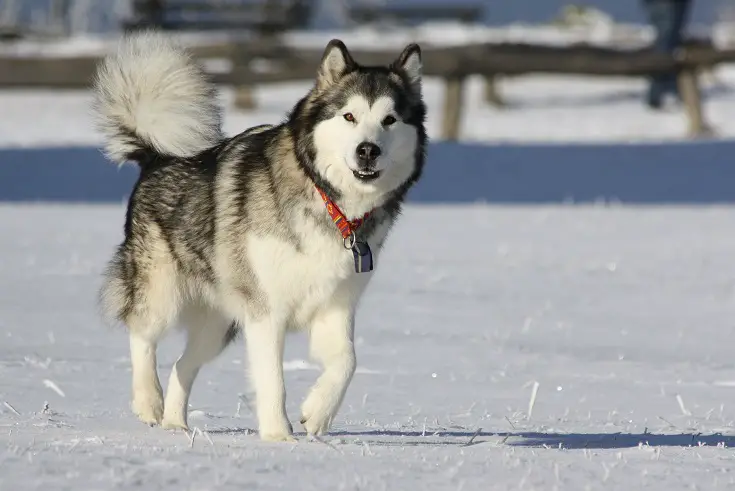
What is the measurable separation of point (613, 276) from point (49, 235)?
4.50 meters

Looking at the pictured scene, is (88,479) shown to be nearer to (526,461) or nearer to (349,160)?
(526,461)

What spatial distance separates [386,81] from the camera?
4.68 m

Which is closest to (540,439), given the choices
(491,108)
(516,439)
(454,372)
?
(516,439)

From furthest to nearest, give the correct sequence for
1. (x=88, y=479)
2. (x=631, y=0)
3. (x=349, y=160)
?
(x=631, y=0), (x=349, y=160), (x=88, y=479)

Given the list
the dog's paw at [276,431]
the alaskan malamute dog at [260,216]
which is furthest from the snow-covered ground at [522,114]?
the dog's paw at [276,431]

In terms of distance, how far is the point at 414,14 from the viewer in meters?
28.7

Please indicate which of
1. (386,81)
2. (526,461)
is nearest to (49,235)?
(386,81)

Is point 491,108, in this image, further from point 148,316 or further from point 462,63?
point 148,316

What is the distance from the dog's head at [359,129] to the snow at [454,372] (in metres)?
0.88

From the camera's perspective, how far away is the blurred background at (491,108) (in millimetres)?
14211

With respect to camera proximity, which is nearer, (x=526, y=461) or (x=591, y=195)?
(x=526, y=461)

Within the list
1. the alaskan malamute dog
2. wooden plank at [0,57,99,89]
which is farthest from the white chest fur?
wooden plank at [0,57,99,89]

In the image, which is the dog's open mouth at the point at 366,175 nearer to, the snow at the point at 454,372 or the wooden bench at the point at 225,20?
the snow at the point at 454,372

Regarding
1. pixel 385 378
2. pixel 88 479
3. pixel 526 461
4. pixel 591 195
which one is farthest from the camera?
pixel 591 195
